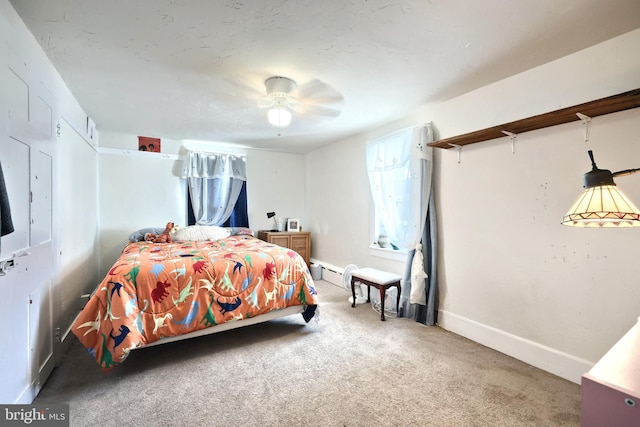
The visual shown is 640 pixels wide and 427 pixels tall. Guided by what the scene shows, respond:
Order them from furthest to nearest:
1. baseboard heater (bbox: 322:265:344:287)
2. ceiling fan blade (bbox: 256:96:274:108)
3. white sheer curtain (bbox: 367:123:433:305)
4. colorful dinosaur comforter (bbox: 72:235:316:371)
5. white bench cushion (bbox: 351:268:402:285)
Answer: baseboard heater (bbox: 322:265:344:287), white bench cushion (bbox: 351:268:402:285), white sheer curtain (bbox: 367:123:433:305), ceiling fan blade (bbox: 256:96:274:108), colorful dinosaur comforter (bbox: 72:235:316:371)

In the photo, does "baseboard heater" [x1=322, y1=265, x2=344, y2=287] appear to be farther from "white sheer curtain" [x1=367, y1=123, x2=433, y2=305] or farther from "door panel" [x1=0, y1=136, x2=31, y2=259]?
"door panel" [x1=0, y1=136, x2=31, y2=259]

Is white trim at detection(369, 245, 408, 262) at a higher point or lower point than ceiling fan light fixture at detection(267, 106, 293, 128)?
lower

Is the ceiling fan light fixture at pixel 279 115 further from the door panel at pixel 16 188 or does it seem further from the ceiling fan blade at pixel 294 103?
the door panel at pixel 16 188

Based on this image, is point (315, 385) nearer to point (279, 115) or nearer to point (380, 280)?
point (380, 280)

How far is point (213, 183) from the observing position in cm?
451

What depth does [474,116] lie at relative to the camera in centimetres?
256

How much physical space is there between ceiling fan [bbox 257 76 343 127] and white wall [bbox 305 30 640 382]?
3.60 ft

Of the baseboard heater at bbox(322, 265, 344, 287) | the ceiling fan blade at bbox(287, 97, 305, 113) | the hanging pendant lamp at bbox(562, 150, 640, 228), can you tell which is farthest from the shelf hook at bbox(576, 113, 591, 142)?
the baseboard heater at bbox(322, 265, 344, 287)

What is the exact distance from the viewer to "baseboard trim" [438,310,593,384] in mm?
1949

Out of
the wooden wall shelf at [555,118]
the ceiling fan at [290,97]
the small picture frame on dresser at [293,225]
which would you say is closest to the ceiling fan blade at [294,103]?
the ceiling fan at [290,97]

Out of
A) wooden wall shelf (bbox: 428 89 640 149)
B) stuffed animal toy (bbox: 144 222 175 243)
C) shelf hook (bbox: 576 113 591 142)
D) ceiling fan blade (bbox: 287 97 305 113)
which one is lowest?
stuffed animal toy (bbox: 144 222 175 243)

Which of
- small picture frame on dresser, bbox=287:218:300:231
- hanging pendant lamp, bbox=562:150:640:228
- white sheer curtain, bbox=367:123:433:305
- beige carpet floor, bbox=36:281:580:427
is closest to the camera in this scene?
hanging pendant lamp, bbox=562:150:640:228

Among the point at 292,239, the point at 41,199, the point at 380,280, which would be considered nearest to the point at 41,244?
the point at 41,199

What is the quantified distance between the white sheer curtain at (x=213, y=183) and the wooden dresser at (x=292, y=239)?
0.72m
